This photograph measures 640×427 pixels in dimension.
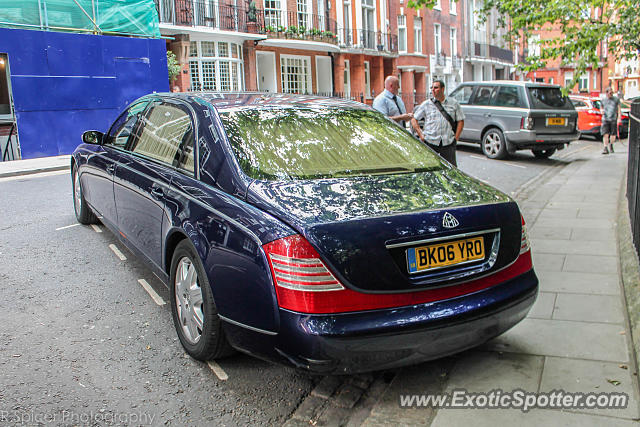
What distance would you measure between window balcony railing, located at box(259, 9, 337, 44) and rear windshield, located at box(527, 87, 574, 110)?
15.7 metres

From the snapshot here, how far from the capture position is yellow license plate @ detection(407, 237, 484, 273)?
2.94 meters

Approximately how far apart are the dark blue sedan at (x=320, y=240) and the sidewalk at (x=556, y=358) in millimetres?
333

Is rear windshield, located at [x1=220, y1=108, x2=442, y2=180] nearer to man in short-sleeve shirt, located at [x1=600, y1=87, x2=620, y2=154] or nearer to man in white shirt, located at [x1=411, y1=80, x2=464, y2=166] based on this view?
man in white shirt, located at [x1=411, y1=80, x2=464, y2=166]

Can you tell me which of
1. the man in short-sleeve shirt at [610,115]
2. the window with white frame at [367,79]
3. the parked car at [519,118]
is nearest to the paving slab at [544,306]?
the parked car at [519,118]

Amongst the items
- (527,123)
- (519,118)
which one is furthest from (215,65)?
(527,123)

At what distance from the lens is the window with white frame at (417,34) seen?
128 ft

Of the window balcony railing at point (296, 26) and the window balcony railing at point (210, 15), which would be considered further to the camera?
the window balcony railing at point (296, 26)

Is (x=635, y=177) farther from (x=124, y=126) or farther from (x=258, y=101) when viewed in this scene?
(x=124, y=126)

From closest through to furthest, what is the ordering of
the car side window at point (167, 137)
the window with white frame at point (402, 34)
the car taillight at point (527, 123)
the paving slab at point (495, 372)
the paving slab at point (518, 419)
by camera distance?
1. the paving slab at point (518, 419)
2. the paving slab at point (495, 372)
3. the car side window at point (167, 137)
4. the car taillight at point (527, 123)
5. the window with white frame at point (402, 34)

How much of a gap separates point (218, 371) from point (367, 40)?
107ft

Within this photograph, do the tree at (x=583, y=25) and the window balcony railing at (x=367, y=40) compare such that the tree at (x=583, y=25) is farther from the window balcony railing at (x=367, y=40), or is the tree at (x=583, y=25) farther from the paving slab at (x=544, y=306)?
the window balcony railing at (x=367, y=40)

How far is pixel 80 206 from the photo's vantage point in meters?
6.60

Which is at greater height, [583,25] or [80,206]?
[583,25]

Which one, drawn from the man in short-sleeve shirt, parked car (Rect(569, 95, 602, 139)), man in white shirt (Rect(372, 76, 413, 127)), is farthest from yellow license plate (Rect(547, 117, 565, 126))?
parked car (Rect(569, 95, 602, 139))
